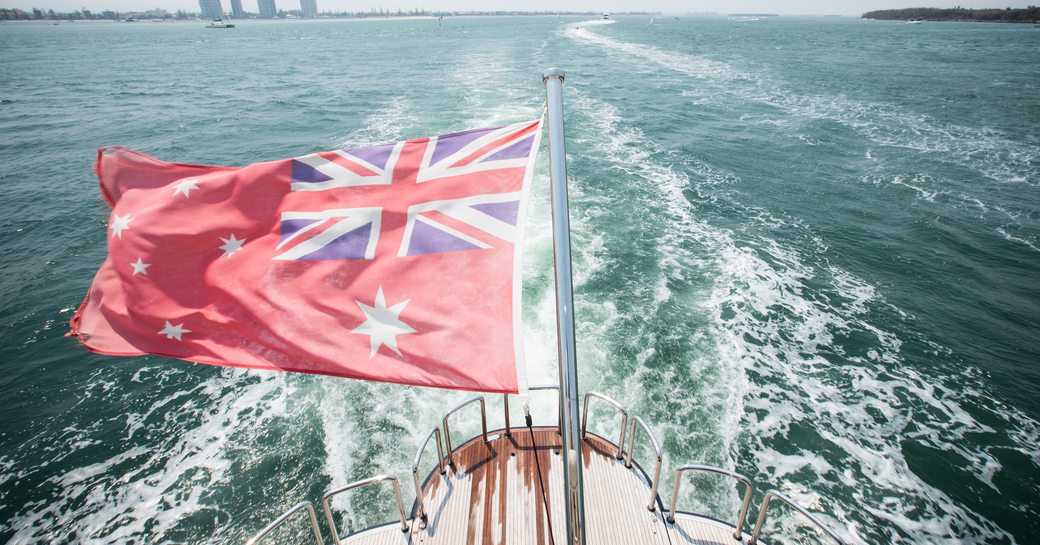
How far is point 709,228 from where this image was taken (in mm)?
17203

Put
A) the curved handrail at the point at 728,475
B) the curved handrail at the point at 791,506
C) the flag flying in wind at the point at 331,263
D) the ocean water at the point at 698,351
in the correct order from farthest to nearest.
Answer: the ocean water at the point at 698,351, the curved handrail at the point at 728,475, the curved handrail at the point at 791,506, the flag flying in wind at the point at 331,263

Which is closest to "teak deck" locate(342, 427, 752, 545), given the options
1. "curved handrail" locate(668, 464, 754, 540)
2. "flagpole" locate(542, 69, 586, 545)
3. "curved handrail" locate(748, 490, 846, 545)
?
"curved handrail" locate(668, 464, 754, 540)

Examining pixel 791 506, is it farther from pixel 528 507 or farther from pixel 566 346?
pixel 566 346

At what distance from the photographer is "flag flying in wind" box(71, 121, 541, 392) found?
425 cm

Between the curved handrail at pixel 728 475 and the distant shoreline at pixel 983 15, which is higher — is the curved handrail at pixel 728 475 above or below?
below

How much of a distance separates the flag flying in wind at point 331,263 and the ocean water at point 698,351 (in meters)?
5.20

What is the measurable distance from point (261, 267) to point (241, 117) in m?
37.4

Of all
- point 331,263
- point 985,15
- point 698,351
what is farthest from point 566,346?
point 985,15

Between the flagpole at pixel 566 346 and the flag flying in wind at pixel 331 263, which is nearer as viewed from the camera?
the flagpole at pixel 566 346

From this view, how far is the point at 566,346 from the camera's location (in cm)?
304

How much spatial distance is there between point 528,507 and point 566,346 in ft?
13.2

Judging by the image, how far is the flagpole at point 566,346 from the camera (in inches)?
113

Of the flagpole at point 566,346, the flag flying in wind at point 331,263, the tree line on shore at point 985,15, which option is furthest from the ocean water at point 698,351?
the tree line on shore at point 985,15

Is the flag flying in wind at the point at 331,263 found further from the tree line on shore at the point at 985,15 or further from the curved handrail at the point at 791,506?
the tree line on shore at the point at 985,15
